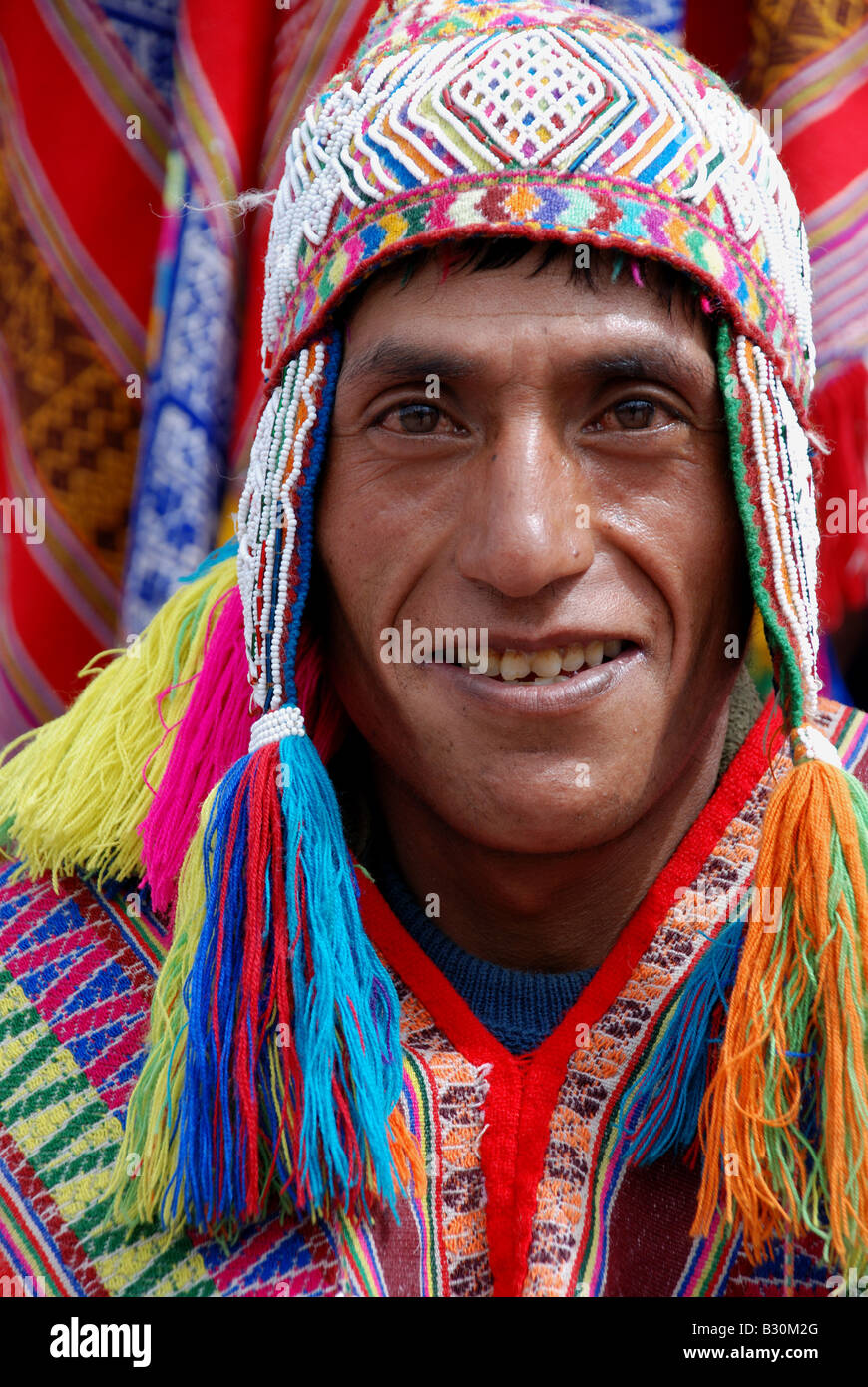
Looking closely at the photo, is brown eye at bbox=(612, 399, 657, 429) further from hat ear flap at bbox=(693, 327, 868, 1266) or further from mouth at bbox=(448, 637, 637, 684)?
mouth at bbox=(448, 637, 637, 684)

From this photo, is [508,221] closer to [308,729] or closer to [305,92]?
[308,729]

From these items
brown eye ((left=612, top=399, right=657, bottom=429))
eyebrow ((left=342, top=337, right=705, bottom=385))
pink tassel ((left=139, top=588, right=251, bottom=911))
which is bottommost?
pink tassel ((left=139, top=588, right=251, bottom=911))

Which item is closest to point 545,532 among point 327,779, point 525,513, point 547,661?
point 525,513

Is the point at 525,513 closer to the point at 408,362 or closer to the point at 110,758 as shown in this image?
the point at 408,362

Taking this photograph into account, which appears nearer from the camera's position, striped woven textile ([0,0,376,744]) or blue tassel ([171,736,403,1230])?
blue tassel ([171,736,403,1230])

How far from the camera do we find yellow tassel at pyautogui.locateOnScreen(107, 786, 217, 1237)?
1.41 metres

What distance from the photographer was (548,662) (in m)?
1.40

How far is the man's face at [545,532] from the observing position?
4.53ft

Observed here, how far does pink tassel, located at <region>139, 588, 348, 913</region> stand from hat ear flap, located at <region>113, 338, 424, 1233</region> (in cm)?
12

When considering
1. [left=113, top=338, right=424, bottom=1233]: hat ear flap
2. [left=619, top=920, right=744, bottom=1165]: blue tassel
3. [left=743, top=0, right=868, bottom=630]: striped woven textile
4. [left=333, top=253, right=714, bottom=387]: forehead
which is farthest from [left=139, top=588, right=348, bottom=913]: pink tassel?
[left=743, top=0, right=868, bottom=630]: striped woven textile

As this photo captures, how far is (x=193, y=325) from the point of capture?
211cm

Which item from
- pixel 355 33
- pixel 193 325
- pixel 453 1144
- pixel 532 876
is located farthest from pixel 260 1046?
pixel 355 33

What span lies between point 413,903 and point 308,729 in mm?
248

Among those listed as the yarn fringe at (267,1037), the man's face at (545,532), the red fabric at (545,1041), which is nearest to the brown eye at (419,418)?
the man's face at (545,532)
